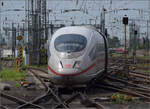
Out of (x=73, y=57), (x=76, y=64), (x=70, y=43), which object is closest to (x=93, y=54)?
(x=70, y=43)

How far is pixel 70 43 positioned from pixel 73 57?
0.70 m

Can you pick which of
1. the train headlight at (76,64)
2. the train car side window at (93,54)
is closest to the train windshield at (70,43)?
the train car side window at (93,54)

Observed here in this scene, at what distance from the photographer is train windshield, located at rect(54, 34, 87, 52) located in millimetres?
11953

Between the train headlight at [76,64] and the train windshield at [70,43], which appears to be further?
the train windshield at [70,43]

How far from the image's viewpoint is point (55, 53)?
1199 cm

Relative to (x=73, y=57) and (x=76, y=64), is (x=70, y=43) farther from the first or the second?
(x=76, y=64)

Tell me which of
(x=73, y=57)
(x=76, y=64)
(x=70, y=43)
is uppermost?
(x=70, y=43)

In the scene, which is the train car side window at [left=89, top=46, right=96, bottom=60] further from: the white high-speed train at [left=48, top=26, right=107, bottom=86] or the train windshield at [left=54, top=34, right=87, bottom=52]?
the train windshield at [left=54, top=34, right=87, bottom=52]

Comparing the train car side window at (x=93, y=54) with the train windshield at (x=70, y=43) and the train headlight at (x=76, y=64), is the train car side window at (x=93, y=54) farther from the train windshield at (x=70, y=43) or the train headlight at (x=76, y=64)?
the train headlight at (x=76, y=64)

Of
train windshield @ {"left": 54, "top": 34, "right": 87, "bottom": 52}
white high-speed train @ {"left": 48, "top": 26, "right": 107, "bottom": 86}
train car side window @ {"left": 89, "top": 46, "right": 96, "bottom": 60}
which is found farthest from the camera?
train car side window @ {"left": 89, "top": 46, "right": 96, "bottom": 60}

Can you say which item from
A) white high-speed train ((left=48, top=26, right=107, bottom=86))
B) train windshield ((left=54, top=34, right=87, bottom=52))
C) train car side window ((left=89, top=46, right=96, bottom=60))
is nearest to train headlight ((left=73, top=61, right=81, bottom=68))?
white high-speed train ((left=48, top=26, right=107, bottom=86))

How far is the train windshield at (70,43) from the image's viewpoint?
39.2ft

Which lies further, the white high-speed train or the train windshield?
the train windshield

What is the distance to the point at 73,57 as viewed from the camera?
1160 centimetres
